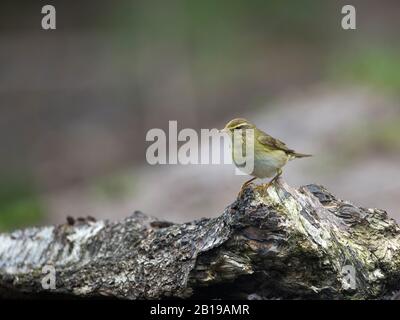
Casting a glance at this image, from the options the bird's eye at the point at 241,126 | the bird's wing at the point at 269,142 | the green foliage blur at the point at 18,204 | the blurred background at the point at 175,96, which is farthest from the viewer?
the blurred background at the point at 175,96

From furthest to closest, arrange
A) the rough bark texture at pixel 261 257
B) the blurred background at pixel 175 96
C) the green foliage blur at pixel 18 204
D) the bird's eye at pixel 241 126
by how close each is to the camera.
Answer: the blurred background at pixel 175 96 → the green foliage blur at pixel 18 204 → the bird's eye at pixel 241 126 → the rough bark texture at pixel 261 257

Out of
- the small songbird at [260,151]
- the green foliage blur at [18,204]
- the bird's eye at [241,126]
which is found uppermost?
the bird's eye at [241,126]

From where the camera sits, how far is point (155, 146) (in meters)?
18.0

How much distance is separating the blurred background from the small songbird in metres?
5.75

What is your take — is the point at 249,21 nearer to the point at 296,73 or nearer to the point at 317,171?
the point at 296,73

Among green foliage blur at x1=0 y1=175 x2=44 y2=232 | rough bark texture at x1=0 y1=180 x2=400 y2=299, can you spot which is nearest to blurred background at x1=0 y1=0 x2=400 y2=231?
green foliage blur at x1=0 y1=175 x2=44 y2=232

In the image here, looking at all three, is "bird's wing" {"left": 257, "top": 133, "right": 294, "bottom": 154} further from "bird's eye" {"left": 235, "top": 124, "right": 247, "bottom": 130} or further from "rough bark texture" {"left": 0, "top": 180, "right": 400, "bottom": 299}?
"rough bark texture" {"left": 0, "top": 180, "right": 400, "bottom": 299}

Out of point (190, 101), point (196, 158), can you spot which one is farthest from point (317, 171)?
point (190, 101)

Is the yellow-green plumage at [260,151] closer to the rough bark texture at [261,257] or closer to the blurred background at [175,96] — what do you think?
the rough bark texture at [261,257]

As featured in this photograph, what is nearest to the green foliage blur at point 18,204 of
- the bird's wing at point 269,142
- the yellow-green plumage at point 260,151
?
the yellow-green plumage at point 260,151

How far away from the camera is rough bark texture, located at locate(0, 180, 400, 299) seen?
4.66m

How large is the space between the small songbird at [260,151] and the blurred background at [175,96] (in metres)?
5.75

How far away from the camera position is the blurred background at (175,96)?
551 inches

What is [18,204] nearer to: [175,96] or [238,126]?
[175,96]
